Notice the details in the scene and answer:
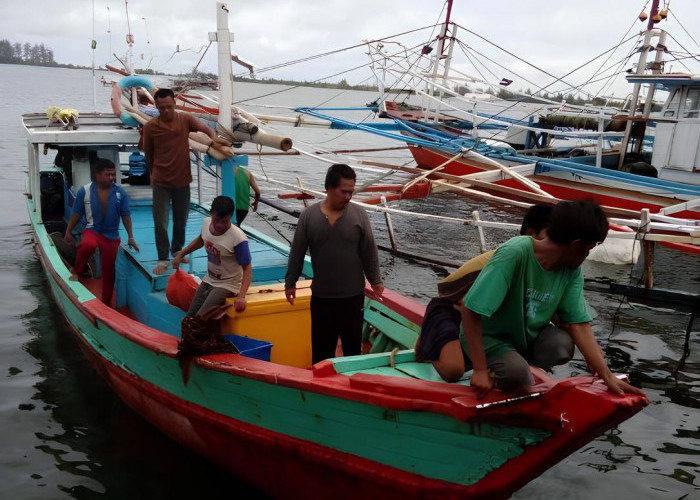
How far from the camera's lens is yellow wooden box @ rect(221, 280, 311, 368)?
5.08 metres

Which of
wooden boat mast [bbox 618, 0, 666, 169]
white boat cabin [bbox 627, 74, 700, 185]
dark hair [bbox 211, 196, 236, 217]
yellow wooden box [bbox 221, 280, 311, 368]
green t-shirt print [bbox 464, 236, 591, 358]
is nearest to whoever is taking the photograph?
green t-shirt print [bbox 464, 236, 591, 358]

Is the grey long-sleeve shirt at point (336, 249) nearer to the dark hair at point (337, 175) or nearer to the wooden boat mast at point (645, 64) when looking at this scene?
the dark hair at point (337, 175)

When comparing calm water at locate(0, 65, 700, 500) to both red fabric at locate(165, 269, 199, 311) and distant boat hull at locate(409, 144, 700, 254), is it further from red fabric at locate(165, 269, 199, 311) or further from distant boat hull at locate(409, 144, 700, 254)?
distant boat hull at locate(409, 144, 700, 254)

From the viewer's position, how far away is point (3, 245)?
41.1ft

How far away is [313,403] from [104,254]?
3429mm

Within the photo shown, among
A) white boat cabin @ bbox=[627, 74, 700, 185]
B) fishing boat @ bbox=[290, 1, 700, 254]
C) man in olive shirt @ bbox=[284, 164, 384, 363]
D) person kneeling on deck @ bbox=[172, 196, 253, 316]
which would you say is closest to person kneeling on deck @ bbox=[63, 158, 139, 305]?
person kneeling on deck @ bbox=[172, 196, 253, 316]

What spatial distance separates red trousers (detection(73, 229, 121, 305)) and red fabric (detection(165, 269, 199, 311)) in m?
1.35

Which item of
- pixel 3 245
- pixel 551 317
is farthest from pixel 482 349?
pixel 3 245

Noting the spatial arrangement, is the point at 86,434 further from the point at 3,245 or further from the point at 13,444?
the point at 3,245

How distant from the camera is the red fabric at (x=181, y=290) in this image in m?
5.41

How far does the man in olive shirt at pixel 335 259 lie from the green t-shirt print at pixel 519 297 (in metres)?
1.42

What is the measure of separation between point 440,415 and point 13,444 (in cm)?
419

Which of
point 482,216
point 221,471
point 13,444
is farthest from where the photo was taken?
point 482,216

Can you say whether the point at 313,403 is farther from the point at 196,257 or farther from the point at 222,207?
the point at 196,257
